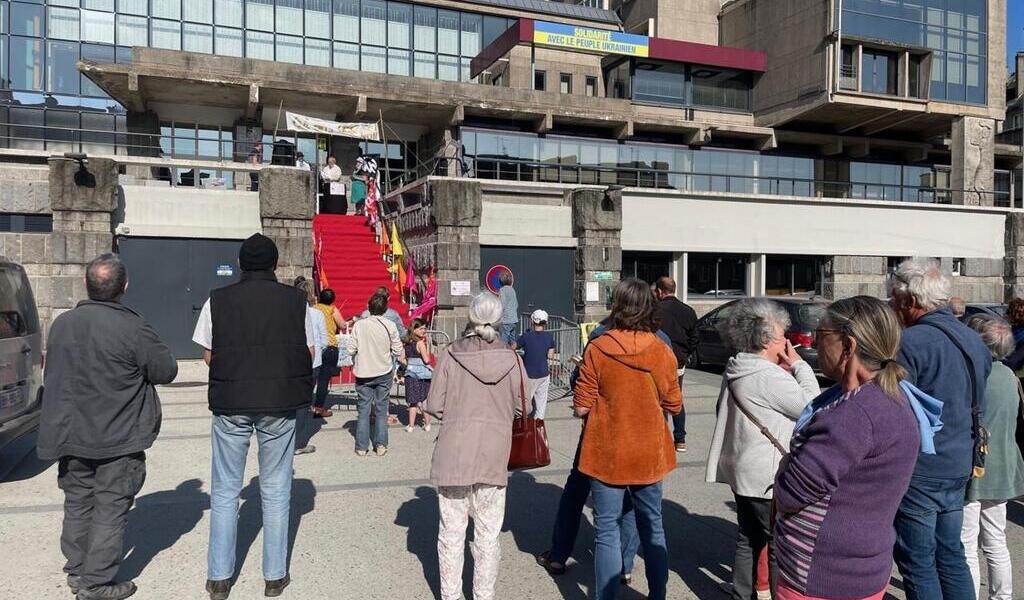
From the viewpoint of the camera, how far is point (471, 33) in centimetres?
2550

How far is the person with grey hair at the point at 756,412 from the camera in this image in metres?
3.66

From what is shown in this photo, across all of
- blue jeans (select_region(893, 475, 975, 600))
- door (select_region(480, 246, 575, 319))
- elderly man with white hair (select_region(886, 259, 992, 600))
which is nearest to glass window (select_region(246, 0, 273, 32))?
door (select_region(480, 246, 575, 319))

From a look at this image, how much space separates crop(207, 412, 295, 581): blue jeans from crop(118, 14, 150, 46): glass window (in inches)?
854

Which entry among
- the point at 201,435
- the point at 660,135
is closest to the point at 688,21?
the point at 660,135

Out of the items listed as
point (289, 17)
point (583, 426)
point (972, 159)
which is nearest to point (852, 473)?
point (583, 426)

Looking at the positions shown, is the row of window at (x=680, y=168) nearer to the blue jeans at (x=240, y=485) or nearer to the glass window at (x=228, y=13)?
the glass window at (x=228, y=13)

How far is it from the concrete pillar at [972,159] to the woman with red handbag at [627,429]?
26.7 m

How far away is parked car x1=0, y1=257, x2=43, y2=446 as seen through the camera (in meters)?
6.48

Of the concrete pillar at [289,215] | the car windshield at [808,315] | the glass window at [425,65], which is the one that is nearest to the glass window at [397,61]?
the glass window at [425,65]

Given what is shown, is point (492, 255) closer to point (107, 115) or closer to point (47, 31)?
point (107, 115)

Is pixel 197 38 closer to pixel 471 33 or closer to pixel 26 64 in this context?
pixel 26 64

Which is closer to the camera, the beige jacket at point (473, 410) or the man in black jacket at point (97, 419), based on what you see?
the beige jacket at point (473, 410)

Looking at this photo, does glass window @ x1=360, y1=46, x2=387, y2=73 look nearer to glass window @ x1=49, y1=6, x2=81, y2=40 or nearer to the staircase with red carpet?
the staircase with red carpet

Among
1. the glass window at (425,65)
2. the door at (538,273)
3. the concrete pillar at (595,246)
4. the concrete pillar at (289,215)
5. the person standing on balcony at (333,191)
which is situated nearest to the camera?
the concrete pillar at (289,215)
